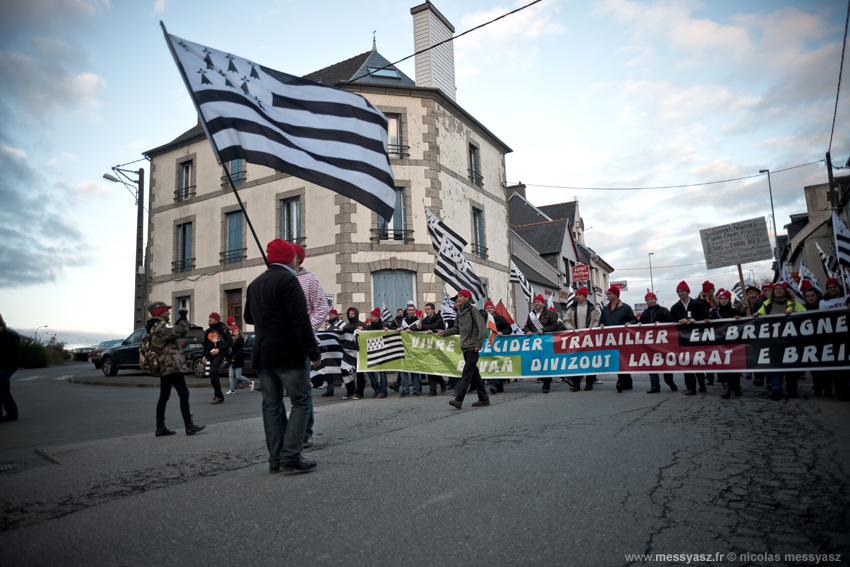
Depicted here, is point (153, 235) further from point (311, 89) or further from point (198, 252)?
point (311, 89)

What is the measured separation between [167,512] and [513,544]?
2246 mm

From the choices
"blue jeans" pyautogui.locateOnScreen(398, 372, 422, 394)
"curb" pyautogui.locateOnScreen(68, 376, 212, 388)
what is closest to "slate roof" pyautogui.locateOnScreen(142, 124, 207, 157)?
"curb" pyautogui.locateOnScreen(68, 376, 212, 388)

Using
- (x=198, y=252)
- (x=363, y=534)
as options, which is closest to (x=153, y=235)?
(x=198, y=252)

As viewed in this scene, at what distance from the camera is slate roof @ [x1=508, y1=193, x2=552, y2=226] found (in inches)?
1718

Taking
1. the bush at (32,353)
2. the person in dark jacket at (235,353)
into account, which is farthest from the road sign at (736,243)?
the bush at (32,353)

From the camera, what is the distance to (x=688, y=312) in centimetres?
1006

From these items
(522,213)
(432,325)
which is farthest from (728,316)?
(522,213)

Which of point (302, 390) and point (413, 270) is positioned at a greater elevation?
point (413, 270)

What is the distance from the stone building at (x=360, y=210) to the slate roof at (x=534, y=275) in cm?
635

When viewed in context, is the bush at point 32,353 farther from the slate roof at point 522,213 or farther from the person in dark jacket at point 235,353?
the slate roof at point 522,213

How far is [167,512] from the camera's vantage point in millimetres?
3580

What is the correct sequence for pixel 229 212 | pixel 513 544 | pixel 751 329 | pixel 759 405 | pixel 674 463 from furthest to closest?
pixel 229 212 → pixel 751 329 → pixel 759 405 → pixel 674 463 → pixel 513 544

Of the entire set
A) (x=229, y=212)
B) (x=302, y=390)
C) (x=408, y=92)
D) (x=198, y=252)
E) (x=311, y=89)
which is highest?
(x=408, y=92)

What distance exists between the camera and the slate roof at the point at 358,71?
23172 millimetres
